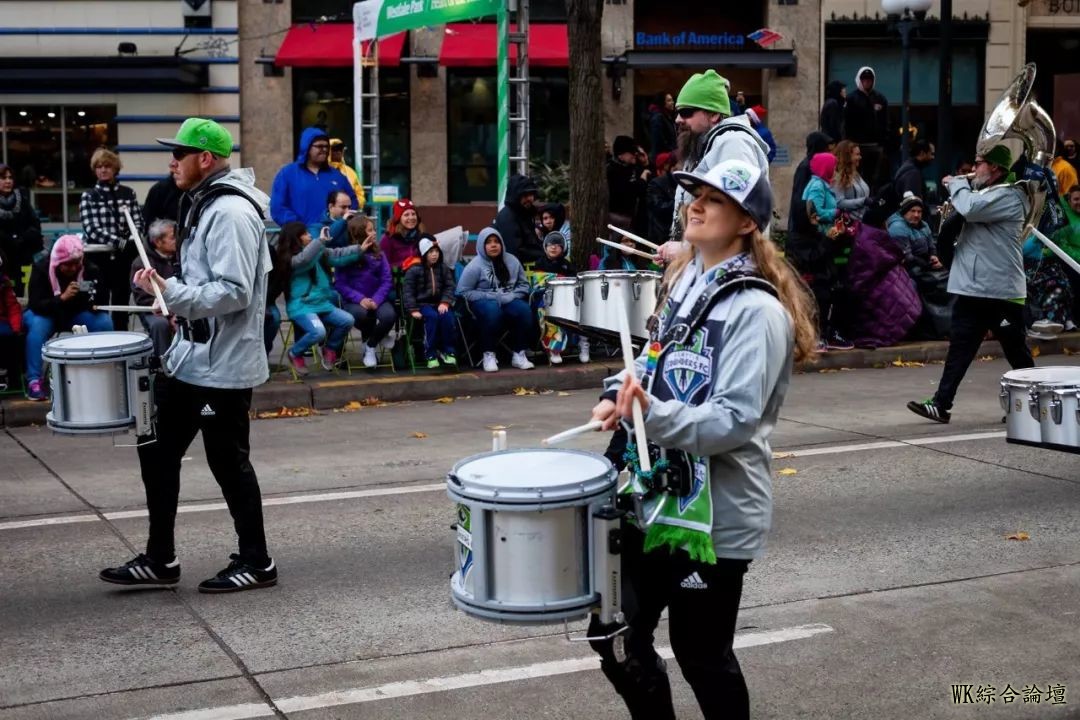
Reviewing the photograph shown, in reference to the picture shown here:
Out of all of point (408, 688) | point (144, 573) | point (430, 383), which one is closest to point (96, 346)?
point (144, 573)

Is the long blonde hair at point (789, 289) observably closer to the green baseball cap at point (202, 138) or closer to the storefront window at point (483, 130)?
the green baseball cap at point (202, 138)

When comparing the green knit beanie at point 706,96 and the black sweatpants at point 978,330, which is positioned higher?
the green knit beanie at point 706,96

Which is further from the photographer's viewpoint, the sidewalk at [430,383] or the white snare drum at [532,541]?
the sidewalk at [430,383]

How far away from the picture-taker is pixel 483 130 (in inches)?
990

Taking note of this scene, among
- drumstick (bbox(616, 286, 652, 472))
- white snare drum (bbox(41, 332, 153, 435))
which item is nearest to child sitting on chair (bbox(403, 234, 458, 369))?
white snare drum (bbox(41, 332, 153, 435))

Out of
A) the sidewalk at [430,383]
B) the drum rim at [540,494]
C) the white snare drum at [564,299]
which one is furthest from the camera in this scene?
the sidewalk at [430,383]

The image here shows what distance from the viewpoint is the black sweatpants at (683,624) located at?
4.00m

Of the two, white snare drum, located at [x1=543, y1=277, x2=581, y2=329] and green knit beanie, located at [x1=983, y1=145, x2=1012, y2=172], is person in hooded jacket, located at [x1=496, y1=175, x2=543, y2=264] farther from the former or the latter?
green knit beanie, located at [x1=983, y1=145, x2=1012, y2=172]

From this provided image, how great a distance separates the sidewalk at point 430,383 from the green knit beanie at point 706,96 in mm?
5053

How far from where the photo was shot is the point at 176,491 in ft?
22.7

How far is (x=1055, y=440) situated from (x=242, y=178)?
4.06 m

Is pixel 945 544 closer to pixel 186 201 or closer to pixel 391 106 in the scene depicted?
pixel 186 201

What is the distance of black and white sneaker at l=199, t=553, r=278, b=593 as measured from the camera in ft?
22.6

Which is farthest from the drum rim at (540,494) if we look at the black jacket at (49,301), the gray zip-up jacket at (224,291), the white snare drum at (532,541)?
the black jacket at (49,301)
